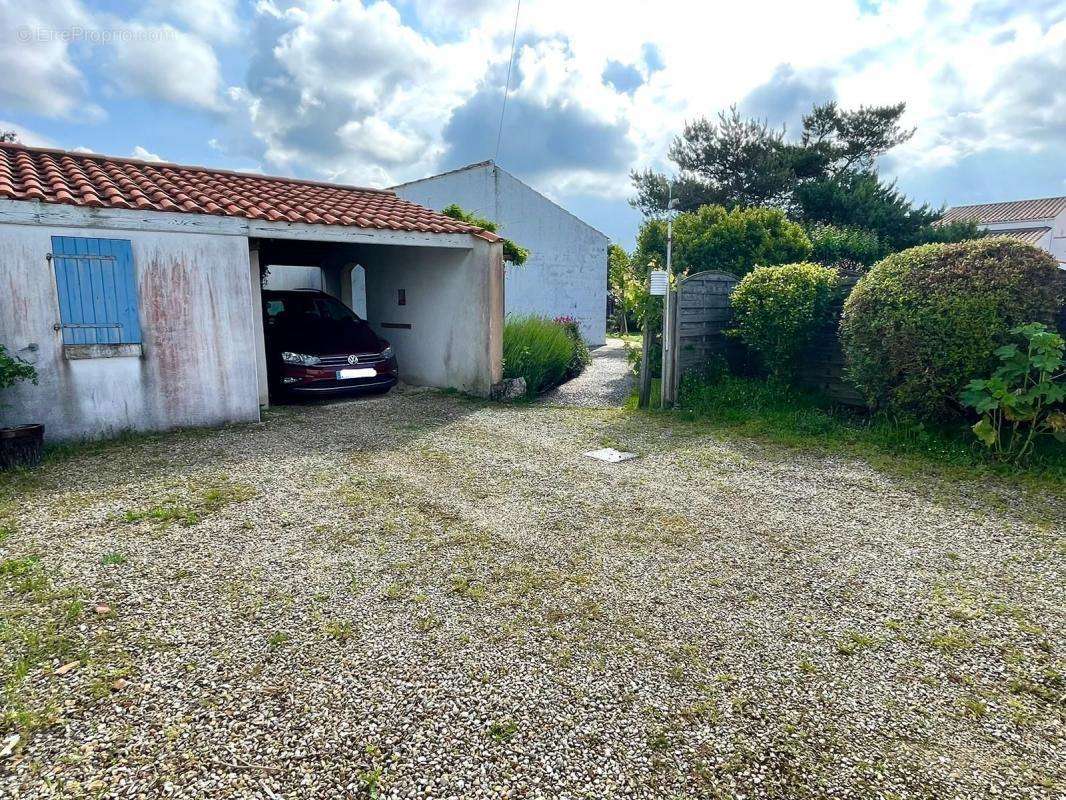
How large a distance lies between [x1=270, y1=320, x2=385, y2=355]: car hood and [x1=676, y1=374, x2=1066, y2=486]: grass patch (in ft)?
17.2

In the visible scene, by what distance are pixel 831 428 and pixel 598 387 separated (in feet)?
15.2

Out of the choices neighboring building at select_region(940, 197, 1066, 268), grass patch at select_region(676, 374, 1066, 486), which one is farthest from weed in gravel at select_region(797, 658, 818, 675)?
neighboring building at select_region(940, 197, 1066, 268)

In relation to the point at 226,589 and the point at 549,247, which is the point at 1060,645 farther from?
the point at 549,247

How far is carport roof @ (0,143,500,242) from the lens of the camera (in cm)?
689

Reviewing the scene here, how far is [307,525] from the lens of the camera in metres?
4.77

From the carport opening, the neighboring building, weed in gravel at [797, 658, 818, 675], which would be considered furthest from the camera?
the neighboring building

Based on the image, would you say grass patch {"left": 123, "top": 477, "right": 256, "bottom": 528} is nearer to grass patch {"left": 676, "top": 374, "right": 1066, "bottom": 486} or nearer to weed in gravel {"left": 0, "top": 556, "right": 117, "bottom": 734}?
weed in gravel {"left": 0, "top": 556, "right": 117, "bottom": 734}

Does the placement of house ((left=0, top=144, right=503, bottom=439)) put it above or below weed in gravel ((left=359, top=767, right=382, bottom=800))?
above

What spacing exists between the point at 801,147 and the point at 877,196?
4.42 metres

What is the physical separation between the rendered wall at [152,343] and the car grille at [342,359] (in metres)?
1.45

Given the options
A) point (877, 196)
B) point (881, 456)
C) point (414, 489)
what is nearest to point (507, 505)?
point (414, 489)

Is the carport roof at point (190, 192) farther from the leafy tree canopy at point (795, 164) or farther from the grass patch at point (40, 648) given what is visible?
the leafy tree canopy at point (795, 164)

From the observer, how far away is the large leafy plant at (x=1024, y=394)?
5906 millimetres

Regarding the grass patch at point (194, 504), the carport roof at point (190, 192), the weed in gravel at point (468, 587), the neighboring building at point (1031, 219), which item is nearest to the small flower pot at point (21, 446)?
the grass patch at point (194, 504)
